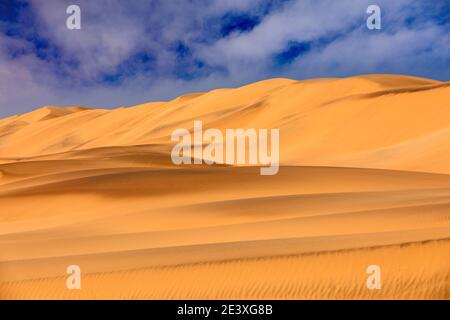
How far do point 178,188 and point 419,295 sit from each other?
926cm

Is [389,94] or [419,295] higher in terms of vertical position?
[389,94]

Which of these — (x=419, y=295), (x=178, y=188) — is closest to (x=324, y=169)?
(x=178, y=188)

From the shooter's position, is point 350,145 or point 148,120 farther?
point 148,120

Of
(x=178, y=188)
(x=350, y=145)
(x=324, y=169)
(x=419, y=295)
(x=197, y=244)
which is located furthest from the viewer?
(x=350, y=145)

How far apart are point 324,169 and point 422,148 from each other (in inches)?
257

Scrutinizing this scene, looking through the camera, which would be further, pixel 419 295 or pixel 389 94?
pixel 389 94

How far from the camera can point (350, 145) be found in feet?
88.1

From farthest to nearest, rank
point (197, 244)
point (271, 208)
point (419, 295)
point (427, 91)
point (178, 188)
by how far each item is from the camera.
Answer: point (427, 91) < point (178, 188) < point (271, 208) < point (197, 244) < point (419, 295)

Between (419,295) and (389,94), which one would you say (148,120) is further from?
(419,295)

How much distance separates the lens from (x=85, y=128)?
71.3 metres

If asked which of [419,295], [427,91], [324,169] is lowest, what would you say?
[419,295]
